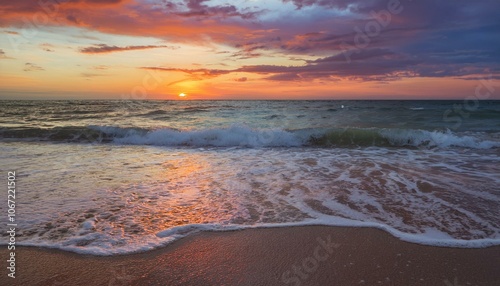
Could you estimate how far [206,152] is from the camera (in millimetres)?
11445

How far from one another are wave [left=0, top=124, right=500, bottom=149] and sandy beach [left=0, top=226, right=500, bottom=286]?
9.25 metres

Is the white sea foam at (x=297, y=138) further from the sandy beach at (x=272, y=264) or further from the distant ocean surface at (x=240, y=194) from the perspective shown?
the sandy beach at (x=272, y=264)

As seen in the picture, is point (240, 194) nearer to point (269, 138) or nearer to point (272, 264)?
point (272, 264)

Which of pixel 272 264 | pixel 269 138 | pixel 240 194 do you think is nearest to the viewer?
pixel 272 264

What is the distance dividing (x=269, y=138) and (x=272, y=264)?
1092 cm

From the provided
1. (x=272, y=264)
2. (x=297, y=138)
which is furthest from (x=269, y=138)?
(x=272, y=264)

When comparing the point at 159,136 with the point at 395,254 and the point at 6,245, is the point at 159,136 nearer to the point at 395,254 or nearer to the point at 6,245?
the point at 6,245

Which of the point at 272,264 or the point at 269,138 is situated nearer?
the point at 272,264

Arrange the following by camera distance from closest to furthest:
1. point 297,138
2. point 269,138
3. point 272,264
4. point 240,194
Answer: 1. point 272,264
2. point 240,194
3. point 269,138
4. point 297,138

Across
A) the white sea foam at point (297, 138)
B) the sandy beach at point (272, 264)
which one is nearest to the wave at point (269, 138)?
the white sea foam at point (297, 138)

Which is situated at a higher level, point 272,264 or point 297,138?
point 297,138

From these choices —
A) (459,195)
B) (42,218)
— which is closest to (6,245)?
(42,218)

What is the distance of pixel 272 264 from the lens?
3.19m

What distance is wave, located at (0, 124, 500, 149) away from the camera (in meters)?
13.4
